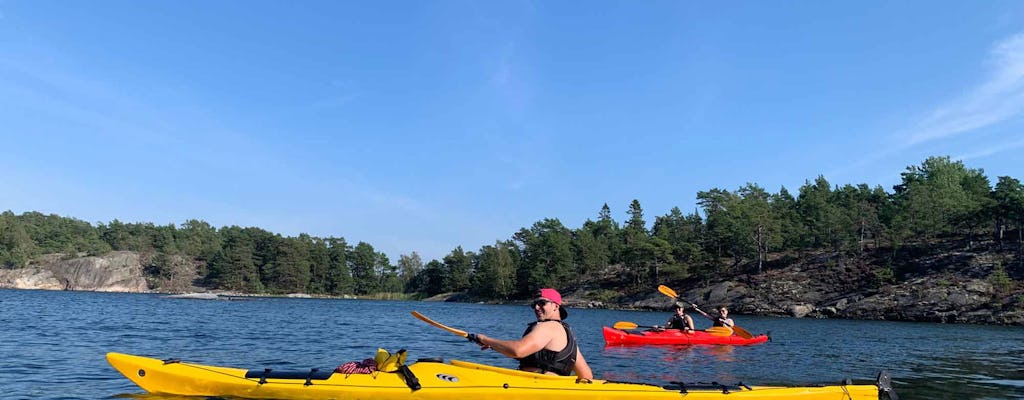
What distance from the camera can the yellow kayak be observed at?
8.17 m

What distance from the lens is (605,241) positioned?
346 feet

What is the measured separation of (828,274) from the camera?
64812mm

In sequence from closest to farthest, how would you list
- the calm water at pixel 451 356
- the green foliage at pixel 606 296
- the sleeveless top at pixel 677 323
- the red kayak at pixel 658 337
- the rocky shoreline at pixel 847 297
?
1. the calm water at pixel 451 356
2. the red kayak at pixel 658 337
3. the sleeveless top at pixel 677 323
4. the rocky shoreline at pixel 847 297
5. the green foliage at pixel 606 296

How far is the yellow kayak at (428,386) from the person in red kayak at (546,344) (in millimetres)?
276

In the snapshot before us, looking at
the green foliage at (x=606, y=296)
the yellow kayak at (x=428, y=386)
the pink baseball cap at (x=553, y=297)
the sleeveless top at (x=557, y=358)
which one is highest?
the pink baseball cap at (x=553, y=297)

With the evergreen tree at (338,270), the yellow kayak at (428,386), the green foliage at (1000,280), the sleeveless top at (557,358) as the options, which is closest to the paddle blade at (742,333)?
the yellow kayak at (428,386)

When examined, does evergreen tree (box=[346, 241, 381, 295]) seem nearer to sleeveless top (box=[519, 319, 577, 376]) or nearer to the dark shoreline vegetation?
the dark shoreline vegetation

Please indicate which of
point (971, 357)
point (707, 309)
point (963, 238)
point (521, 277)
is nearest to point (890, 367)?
point (971, 357)

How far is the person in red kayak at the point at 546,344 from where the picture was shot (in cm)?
819

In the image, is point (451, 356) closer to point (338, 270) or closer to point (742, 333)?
point (742, 333)

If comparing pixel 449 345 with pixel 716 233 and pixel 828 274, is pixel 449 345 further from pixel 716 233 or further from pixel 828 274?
pixel 716 233

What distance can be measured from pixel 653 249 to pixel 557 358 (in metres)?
74.2

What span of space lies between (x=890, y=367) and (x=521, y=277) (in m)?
86.9

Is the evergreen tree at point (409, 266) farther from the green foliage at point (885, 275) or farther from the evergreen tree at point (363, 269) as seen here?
the green foliage at point (885, 275)
